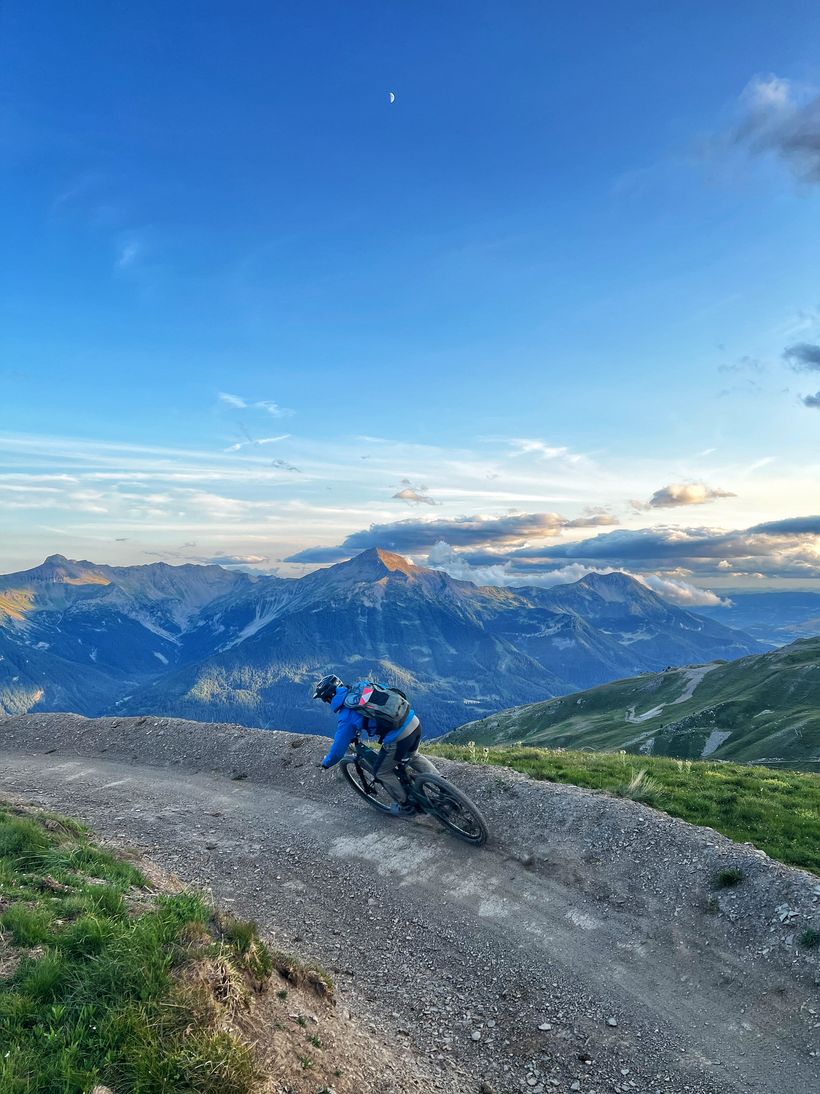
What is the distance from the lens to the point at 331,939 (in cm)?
1075

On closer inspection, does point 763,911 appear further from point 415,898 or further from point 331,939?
point 331,939

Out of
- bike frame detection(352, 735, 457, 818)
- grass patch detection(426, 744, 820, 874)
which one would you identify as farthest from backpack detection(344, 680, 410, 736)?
grass patch detection(426, 744, 820, 874)

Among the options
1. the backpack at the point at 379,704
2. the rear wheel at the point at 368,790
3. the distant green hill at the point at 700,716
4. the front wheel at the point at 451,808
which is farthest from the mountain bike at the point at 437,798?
the distant green hill at the point at 700,716

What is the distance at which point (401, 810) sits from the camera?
15.1m

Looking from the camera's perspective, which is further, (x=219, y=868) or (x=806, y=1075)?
(x=219, y=868)

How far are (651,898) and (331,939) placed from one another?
244 inches

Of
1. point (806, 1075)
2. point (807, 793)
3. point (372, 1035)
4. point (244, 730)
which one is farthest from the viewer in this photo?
point (244, 730)

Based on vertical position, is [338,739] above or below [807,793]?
above

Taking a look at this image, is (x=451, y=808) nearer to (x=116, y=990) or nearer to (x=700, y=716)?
(x=116, y=990)

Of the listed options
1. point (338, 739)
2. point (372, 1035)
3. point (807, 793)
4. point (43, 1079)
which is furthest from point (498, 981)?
point (807, 793)

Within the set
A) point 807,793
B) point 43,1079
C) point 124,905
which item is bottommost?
point 807,793

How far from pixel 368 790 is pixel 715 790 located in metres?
9.93

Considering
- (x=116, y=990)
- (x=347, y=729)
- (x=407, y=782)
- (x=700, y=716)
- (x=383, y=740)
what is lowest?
(x=700, y=716)

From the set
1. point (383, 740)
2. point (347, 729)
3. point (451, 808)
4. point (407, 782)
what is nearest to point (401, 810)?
point (407, 782)
